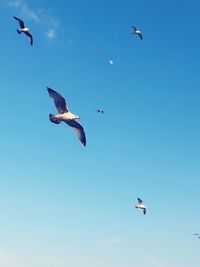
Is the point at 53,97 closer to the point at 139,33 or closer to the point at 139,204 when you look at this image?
the point at 139,33

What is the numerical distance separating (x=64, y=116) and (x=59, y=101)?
125 centimetres

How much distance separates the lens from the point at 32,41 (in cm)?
4891

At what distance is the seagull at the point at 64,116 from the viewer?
99.3 ft

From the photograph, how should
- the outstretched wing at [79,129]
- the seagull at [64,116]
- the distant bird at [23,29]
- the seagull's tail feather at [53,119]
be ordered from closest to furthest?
1. the seagull at [64,116]
2. the seagull's tail feather at [53,119]
3. the outstretched wing at [79,129]
4. the distant bird at [23,29]

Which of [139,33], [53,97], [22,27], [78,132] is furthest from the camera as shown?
[139,33]

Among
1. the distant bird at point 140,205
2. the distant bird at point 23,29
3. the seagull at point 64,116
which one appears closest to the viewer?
the seagull at point 64,116

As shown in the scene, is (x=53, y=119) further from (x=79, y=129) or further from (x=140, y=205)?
(x=140, y=205)

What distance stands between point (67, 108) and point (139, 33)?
25.4 metres

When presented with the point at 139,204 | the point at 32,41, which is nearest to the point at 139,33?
the point at 32,41

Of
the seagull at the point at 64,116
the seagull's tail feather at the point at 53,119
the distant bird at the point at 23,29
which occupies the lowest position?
the seagull's tail feather at the point at 53,119

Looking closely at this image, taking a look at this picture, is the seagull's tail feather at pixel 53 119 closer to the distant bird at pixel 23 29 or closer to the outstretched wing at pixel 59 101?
the outstretched wing at pixel 59 101

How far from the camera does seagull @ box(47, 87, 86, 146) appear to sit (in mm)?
30256

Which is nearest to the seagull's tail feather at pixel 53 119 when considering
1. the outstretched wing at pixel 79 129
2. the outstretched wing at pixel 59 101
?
the outstretched wing at pixel 59 101

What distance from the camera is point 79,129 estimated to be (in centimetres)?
3291
